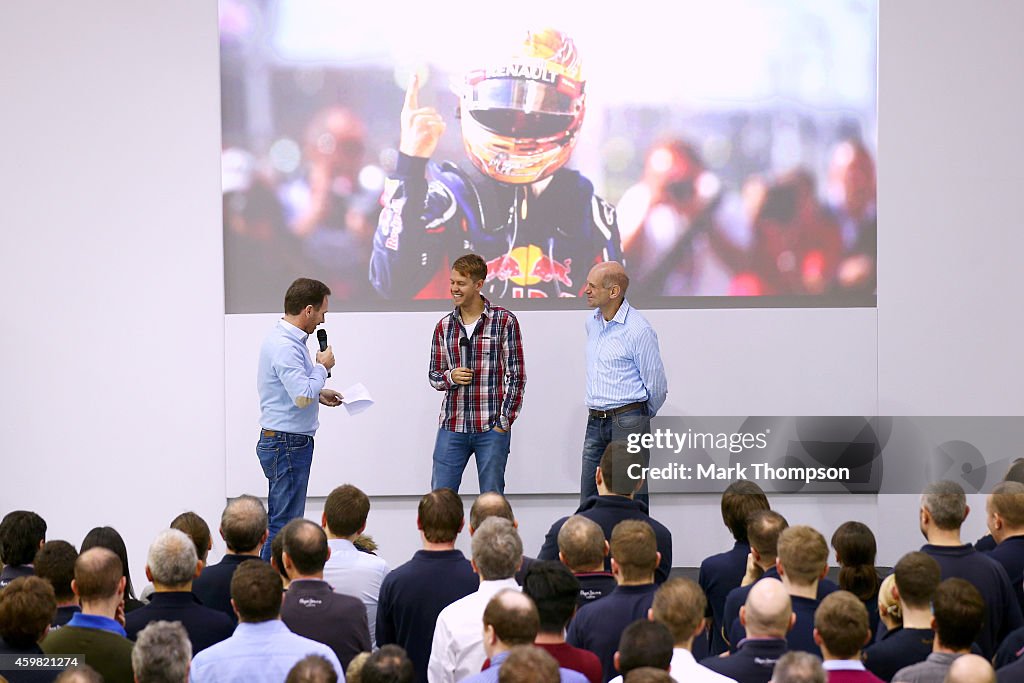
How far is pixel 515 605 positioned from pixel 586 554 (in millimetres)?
987

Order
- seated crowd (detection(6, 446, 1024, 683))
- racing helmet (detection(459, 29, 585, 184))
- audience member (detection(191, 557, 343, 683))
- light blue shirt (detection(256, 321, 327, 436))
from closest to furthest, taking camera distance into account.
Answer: seated crowd (detection(6, 446, 1024, 683))
audience member (detection(191, 557, 343, 683))
light blue shirt (detection(256, 321, 327, 436))
racing helmet (detection(459, 29, 585, 184))

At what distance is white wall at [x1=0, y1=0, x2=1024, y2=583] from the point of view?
693cm

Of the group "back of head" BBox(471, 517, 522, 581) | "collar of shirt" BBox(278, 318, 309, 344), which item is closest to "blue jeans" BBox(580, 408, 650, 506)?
"collar of shirt" BBox(278, 318, 309, 344)

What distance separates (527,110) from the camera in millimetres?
6914

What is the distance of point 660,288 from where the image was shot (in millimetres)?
6977

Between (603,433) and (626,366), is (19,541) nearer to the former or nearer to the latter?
(603,433)

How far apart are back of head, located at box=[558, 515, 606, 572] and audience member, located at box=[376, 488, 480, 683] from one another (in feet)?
1.05

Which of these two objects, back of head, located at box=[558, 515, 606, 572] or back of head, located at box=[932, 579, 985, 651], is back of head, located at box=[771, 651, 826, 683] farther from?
back of head, located at box=[558, 515, 606, 572]

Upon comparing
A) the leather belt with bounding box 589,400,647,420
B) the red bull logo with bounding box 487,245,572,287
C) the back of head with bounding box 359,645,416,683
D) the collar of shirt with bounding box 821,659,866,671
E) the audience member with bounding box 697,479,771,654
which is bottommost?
the audience member with bounding box 697,479,771,654

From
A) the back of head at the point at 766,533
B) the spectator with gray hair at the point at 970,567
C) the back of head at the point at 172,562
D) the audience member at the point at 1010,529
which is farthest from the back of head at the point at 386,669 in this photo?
the audience member at the point at 1010,529

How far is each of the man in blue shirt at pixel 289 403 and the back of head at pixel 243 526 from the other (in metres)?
1.51

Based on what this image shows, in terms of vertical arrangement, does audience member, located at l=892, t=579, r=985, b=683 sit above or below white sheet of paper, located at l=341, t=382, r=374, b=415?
below

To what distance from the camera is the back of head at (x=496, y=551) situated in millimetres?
3730

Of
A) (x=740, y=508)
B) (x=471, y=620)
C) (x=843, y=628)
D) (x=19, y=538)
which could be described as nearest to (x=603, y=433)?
(x=740, y=508)
